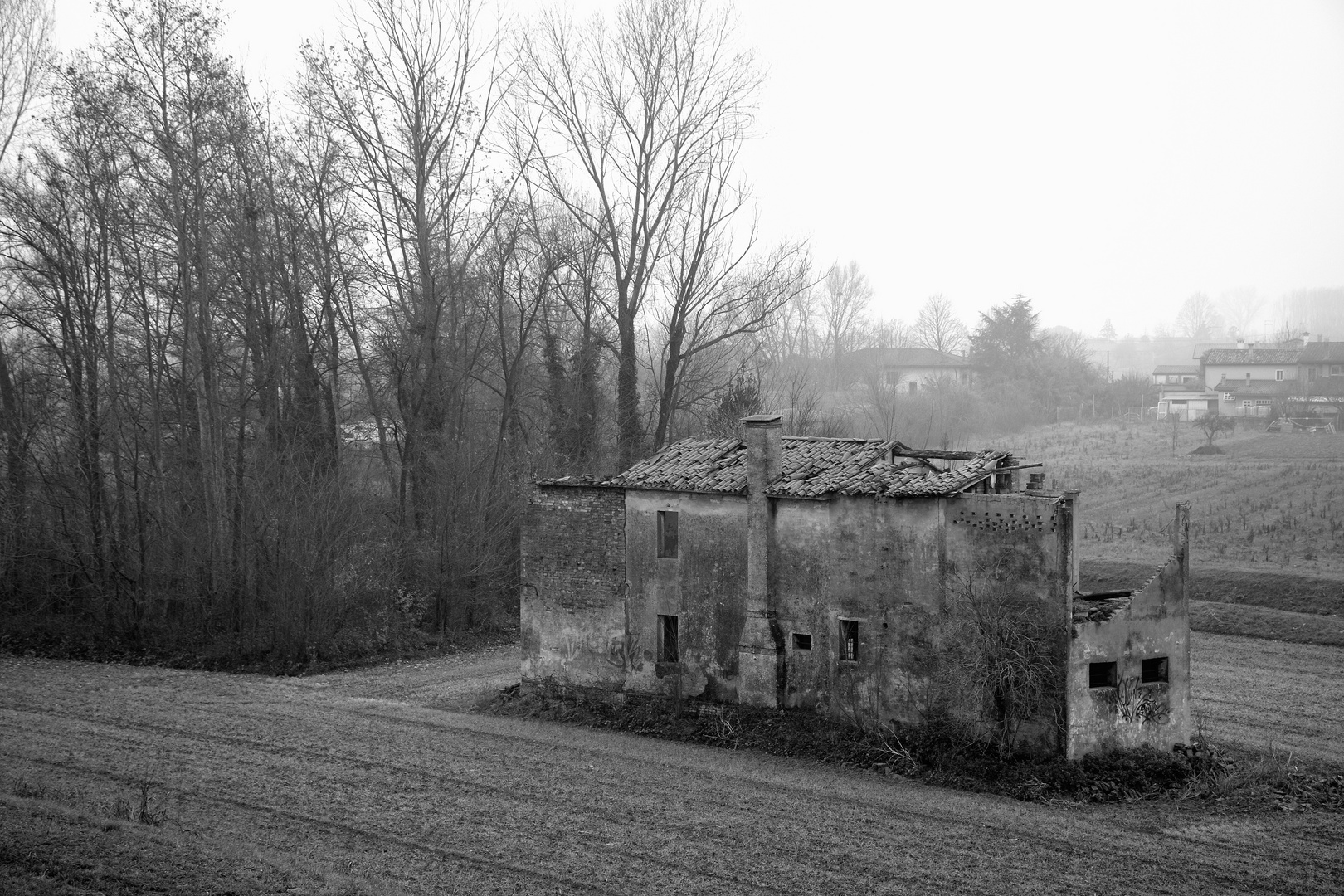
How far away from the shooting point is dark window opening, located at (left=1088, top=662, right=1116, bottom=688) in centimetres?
1791

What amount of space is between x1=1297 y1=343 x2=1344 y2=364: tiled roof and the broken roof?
191 feet

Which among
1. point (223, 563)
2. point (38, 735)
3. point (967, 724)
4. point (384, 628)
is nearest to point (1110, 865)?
point (967, 724)

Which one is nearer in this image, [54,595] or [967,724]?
[967,724]

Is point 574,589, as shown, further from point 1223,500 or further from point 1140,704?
point 1223,500

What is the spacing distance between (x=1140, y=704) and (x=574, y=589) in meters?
10.9

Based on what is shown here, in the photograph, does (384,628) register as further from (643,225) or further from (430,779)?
(643,225)

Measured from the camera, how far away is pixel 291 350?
33750mm

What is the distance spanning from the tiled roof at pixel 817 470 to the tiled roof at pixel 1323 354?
57.2 m

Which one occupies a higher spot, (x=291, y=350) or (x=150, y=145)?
(x=150, y=145)

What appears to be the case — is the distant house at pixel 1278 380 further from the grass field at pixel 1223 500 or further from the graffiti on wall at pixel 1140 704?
the graffiti on wall at pixel 1140 704

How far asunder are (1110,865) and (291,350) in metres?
27.5

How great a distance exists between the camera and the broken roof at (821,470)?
19484 mm

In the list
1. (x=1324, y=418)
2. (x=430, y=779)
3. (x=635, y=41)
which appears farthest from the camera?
(x=1324, y=418)

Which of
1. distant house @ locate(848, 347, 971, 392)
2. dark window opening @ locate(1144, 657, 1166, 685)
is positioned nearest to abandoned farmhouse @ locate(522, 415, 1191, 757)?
dark window opening @ locate(1144, 657, 1166, 685)
